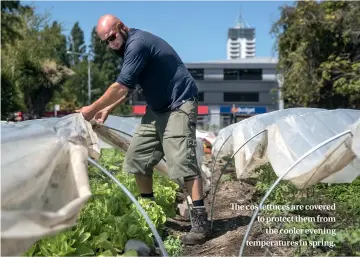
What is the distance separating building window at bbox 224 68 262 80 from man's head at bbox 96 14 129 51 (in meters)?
53.2

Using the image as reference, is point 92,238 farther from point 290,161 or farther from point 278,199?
point 278,199

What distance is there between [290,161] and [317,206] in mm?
1026

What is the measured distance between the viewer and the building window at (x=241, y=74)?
5650 centimetres

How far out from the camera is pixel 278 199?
184 inches

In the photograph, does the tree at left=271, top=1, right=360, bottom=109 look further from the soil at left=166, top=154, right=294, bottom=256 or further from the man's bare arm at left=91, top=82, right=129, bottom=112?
the man's bare arm at left=91, top=82, right=129, bottom=112

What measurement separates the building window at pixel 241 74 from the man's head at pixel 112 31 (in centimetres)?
5319

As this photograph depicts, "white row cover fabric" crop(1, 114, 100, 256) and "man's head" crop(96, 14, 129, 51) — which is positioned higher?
"man's head" crop(96, 14, 129, 51)

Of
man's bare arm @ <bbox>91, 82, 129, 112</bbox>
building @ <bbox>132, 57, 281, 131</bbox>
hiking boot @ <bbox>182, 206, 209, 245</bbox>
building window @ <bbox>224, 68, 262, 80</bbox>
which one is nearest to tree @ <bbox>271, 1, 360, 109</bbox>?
hiking boot @ <bbox>182, 206, 209, 245</bbox>

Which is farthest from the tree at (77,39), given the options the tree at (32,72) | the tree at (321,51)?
the tree at (321,51)

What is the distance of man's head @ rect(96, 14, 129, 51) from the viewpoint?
146 inches

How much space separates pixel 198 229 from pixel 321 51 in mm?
13420

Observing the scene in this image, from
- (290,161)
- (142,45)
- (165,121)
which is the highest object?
(142,45)

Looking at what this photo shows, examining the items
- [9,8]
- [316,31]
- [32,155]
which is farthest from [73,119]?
[9,8]

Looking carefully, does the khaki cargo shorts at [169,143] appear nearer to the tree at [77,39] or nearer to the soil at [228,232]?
the soil at [228,232]
